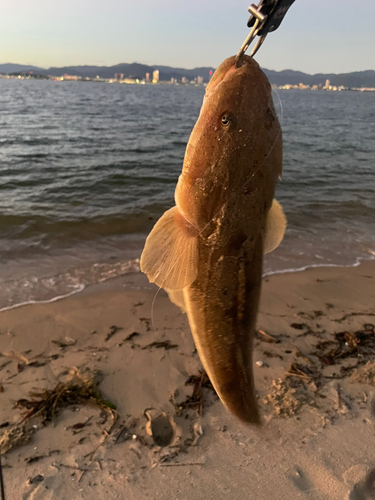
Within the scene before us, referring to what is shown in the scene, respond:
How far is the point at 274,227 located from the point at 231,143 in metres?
0.61

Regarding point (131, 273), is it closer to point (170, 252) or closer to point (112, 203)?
point (112, 203)

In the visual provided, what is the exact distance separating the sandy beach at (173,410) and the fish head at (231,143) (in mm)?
2169

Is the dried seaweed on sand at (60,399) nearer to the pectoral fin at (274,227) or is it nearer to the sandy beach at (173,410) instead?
the sandy beach at (173,410)

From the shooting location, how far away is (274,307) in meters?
5.95

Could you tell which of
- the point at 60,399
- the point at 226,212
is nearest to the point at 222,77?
the point at 226,212

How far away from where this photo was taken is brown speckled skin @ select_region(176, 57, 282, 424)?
1.95 meters

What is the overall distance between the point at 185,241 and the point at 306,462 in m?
2.62

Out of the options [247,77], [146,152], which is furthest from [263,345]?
[146,152]

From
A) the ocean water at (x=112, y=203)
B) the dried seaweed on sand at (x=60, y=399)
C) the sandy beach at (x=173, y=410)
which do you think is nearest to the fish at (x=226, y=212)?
the ocean water at (x=112, y=203)

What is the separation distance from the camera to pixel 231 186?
1.95 m

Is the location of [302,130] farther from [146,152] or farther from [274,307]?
[274,307]

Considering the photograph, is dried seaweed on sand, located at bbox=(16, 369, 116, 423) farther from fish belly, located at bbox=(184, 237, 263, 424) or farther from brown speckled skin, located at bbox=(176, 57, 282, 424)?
brown speckled skin, located at bbox=(176, 57, 282, 424)

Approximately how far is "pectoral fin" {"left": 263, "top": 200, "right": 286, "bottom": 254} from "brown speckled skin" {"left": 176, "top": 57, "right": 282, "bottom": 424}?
98mm

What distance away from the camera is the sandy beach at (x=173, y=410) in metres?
3.03
